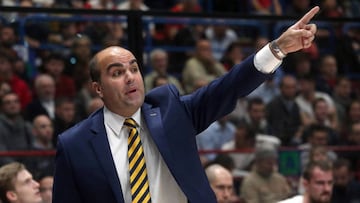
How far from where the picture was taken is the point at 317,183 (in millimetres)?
6023

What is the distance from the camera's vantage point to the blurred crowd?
6828 millimetres

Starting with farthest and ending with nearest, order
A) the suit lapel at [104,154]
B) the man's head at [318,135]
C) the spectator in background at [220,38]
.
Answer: the spectator in background at [220,38], the man's head at [318,135], the suit lapel at [104,154]

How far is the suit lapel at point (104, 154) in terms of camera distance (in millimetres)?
3895

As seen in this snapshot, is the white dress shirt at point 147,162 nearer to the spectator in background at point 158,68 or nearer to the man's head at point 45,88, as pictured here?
the spectator in background at point 158,68

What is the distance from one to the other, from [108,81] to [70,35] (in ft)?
12.0

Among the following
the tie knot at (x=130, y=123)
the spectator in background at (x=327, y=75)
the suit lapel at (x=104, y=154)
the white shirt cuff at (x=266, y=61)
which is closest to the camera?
the white shirt cuff at (x=266, y=61)

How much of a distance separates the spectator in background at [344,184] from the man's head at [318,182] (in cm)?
75

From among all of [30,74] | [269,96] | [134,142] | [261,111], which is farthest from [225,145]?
[134,142]

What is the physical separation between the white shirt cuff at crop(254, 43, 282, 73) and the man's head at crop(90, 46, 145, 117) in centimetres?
53

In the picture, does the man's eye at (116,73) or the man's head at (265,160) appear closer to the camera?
the man's eye at (116,73)

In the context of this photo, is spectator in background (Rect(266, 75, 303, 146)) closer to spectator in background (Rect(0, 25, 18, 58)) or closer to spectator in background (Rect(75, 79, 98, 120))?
spectator in background (Rect(75, 79, 98, 120))

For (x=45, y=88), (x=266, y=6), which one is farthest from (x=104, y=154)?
(x=266, y=6)

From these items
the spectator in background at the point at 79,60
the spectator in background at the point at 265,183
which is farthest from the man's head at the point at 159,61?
the spectator in background at the point at 265,183

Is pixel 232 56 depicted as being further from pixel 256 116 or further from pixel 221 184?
pixel 221 184
